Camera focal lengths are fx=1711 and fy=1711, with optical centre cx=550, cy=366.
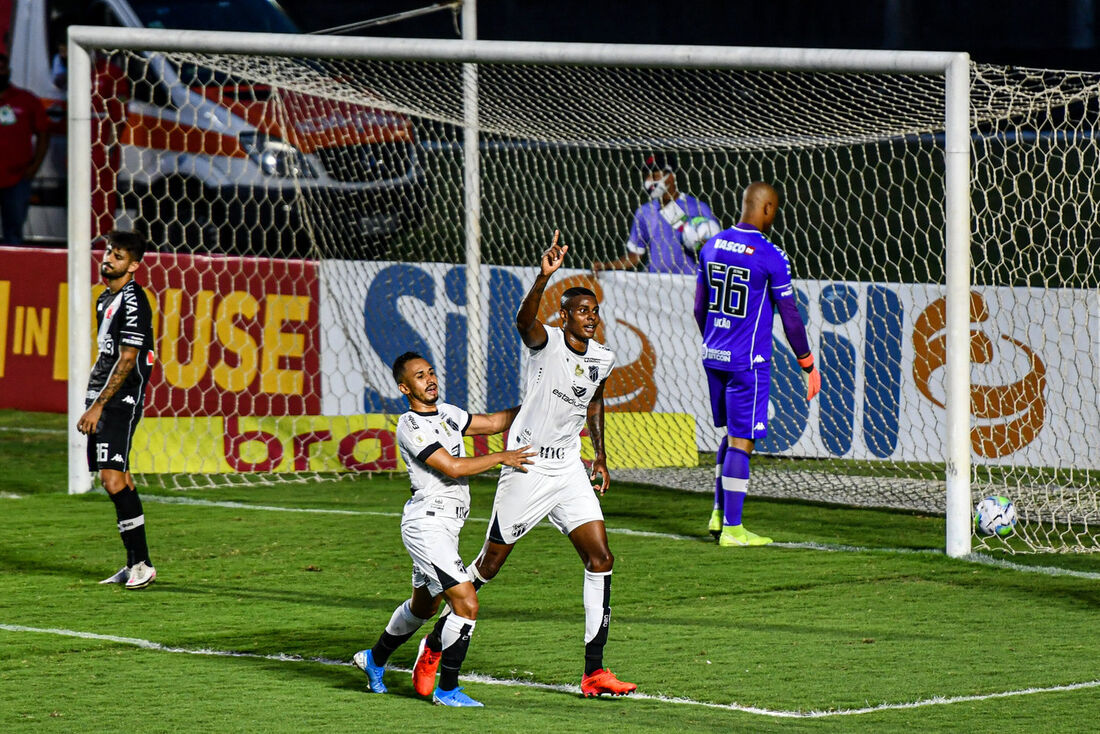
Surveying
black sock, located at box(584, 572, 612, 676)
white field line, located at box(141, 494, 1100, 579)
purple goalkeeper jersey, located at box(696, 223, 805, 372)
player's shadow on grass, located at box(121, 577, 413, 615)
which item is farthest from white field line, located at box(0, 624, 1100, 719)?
purple goalkeeper jersey, located at box(696, 223, 805, 372)

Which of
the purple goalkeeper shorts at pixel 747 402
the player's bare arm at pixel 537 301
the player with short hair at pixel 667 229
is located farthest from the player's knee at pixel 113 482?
the player with short hair at pixel 667 229

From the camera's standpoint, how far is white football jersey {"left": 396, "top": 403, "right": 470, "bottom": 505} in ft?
19.6

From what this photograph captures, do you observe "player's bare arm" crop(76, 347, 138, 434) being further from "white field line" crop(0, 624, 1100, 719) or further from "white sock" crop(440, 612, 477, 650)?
"white sock" crop(440, 612, 477, 650)

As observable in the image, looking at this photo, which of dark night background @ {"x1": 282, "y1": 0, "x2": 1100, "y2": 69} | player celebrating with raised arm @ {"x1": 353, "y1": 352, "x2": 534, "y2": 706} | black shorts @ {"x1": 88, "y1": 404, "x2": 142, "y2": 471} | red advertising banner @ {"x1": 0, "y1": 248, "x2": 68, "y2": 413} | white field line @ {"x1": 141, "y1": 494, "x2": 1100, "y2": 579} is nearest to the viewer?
player celebrating with raised arm @ {"x1": 353, "y1": 352, "x2": 534, "y2": 706}

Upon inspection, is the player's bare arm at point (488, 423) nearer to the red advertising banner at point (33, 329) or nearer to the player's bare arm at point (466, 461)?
the player's bare arm at point (466, 461)

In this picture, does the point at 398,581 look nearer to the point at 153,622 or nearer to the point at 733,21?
the point at 153,622

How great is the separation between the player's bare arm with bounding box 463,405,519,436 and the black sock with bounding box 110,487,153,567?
265 cm

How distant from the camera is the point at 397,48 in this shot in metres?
10.7

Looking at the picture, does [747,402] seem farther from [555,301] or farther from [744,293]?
[555,301]

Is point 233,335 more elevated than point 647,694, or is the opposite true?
point 233,335

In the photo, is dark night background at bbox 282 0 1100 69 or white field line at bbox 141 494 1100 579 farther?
dark night background at bbox 282 0 1100 69

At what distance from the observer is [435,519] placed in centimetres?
601

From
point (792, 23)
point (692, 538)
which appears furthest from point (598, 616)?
point (792, 23)

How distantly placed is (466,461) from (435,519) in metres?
0.24
